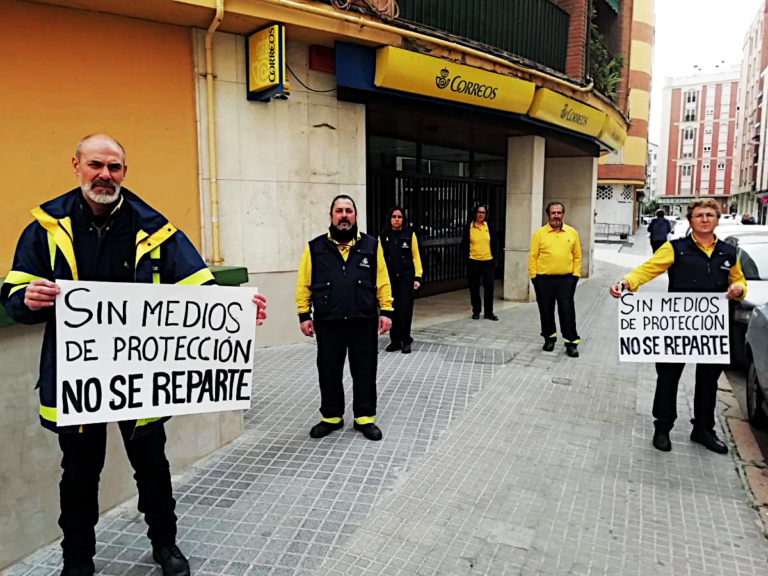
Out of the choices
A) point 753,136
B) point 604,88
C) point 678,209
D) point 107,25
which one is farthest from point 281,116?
point 678,209

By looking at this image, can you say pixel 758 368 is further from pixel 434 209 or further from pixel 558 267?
pixel 434 209

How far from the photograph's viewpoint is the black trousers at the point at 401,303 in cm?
759

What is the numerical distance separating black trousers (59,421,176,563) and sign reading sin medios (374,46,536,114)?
6.09 meters

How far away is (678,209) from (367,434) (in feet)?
356

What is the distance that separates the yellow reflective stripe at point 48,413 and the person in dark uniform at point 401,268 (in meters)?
5.14

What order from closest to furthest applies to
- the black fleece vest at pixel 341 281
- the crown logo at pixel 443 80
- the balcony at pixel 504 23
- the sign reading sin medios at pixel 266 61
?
1. the black fleece vest at pixel 341 281
2. the sign reading sin medios at pixel 266 61
3. the crown logo at pixel 443 80
4. the balcony at pixel 504 23

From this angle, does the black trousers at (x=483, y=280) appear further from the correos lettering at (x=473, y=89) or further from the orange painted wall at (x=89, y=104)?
the orange painted wall at (x=89, y=104)

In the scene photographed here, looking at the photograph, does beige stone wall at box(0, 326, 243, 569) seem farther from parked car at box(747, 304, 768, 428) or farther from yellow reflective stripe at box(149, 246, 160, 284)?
parked car at box(747, 304, 768, 428)

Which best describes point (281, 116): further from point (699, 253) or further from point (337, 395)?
point (699, 253)

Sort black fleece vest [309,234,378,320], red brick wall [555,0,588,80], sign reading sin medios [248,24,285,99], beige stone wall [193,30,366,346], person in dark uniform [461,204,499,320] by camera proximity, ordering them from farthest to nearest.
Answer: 1. red brick wall [555,0,588,80]
2. person in dark uniform [461,204,499,320]
3. beige stone wall [193,30,366,346]
4. sign reading sin medios [248,24,285,99]
5. black fleece vest [309,234,378,320]

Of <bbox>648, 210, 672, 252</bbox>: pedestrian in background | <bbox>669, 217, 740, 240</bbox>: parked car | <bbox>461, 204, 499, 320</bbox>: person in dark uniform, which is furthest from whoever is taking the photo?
<bbox>648, 210, 672, 252</bbox>: pedestrian in background

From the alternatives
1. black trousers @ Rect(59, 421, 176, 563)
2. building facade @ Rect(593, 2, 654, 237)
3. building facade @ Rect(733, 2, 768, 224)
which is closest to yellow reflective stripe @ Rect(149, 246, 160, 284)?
black trousers @ Rect(59, 421, 176, 563)

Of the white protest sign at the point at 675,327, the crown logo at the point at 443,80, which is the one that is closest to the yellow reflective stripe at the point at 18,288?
the white protest sign at the point at 675,327

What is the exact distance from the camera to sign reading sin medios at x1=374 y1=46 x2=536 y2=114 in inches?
303
